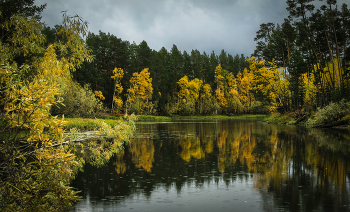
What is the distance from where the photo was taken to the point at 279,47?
132ft

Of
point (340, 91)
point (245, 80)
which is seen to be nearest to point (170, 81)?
point (245, 80)

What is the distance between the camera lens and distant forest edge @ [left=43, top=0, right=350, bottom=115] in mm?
32000

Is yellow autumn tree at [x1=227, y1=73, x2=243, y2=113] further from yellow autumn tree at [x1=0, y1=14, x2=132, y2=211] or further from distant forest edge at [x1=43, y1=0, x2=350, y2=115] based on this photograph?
yellow autumn tree at [x1=0, y1=14, x2=132, y2=211]

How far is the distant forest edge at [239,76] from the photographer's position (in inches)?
1260

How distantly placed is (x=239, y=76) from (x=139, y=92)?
45.1 m

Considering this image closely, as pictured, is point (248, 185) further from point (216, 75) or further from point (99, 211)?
point (216, 75)

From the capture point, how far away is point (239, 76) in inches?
3484

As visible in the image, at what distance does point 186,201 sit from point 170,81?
2768 inches

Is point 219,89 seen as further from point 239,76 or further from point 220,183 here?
point 220,183

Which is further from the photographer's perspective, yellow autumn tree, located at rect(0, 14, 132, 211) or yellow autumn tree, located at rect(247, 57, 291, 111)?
yellow autumn tree, located at rect(247, 57, 291, 111)

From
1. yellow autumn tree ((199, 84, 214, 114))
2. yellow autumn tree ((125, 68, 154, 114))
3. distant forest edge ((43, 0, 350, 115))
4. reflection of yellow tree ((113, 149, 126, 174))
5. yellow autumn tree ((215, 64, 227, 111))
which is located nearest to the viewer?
reflection of yellow tree ((113, 149, 126, 174))

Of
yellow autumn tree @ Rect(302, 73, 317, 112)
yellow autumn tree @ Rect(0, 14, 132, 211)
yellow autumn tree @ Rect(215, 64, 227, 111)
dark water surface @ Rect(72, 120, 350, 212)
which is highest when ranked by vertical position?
yellow autumn tree @ Rect(215, 64, 227, 111)

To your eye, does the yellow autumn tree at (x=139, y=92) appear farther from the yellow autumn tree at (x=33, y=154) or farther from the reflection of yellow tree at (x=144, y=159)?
the yellow autumn tree at (x=33, y=154)

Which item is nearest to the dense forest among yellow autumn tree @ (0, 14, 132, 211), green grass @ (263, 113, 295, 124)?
yellow autumn tree @ (0, 14, 132, 211)
